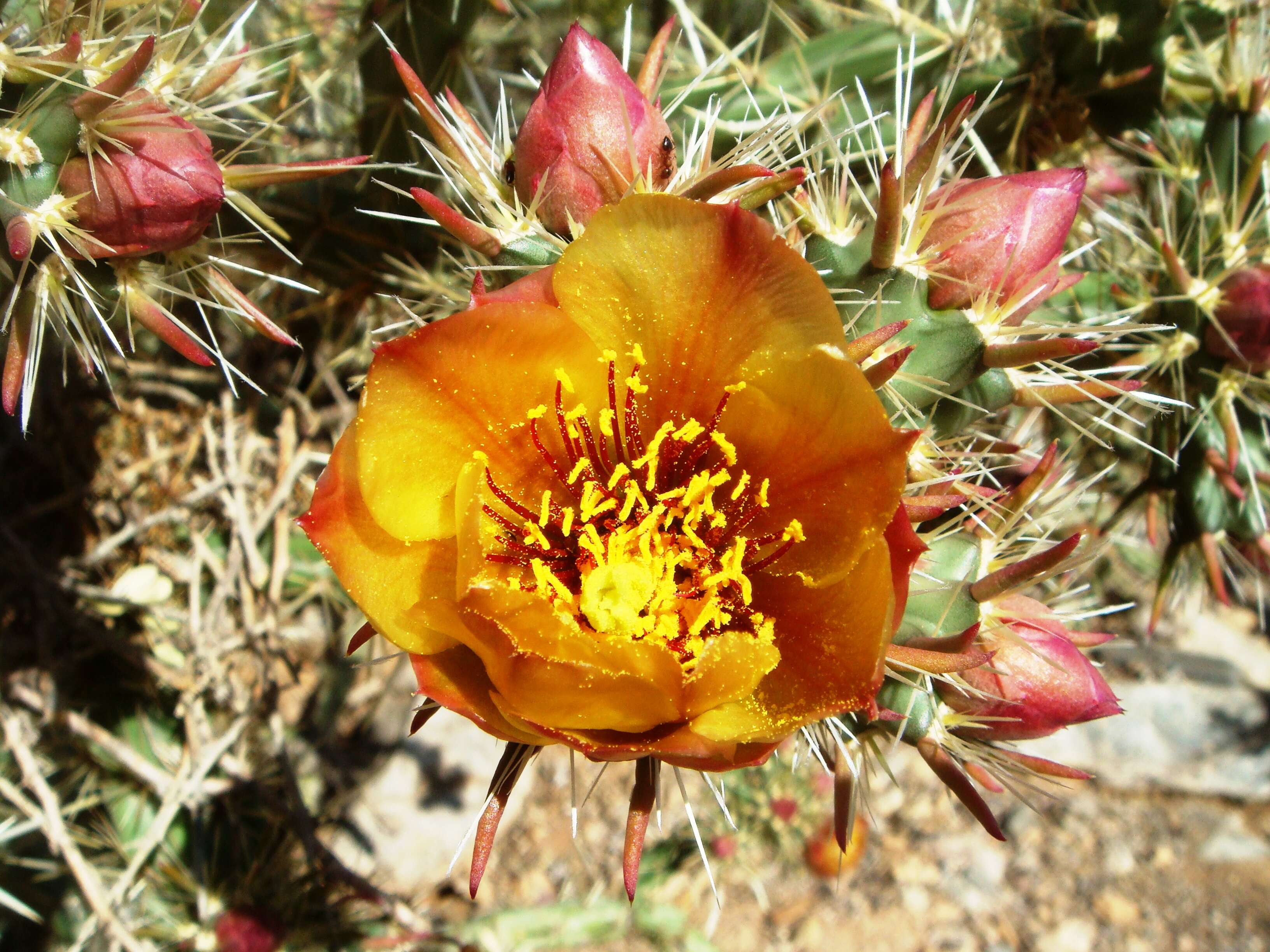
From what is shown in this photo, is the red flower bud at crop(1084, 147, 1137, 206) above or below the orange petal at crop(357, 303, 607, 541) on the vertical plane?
below

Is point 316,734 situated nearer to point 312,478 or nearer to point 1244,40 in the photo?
point 312,478

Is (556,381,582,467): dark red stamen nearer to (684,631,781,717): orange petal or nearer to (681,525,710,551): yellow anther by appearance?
(681,525,710,551): yellow anther

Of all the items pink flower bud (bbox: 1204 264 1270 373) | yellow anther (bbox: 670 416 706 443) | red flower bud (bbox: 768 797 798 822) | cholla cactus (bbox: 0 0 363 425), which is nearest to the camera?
cholla cactus (bbox: 0 0 363 425)

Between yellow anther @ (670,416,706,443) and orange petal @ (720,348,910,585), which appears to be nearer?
orange petal @ (720,348,910,585)

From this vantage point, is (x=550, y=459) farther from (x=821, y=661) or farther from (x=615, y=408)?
(x=821, y=661)

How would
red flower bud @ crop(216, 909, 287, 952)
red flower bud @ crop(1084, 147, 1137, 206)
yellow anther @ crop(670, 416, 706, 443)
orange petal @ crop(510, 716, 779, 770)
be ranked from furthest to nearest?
red flower bud @ crop(1084, 147, 1137, 206) < red flower bud @ crop(216, 909, 287, 952) < yellow anther @ crop(670, 416, 706, 443) < orange petal @ crop(510, 716, 779, 770)

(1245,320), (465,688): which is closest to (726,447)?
(465,688)

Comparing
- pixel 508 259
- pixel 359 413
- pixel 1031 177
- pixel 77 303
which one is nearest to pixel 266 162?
pixel 77 303

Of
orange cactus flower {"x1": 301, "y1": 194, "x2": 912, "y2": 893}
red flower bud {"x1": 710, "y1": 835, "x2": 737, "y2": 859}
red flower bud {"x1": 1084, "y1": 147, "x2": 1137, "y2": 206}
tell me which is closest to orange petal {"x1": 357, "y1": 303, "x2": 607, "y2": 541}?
orange cactus flower {"x1": 301, "y1": 194, "x2": 912, "y2": 893}
